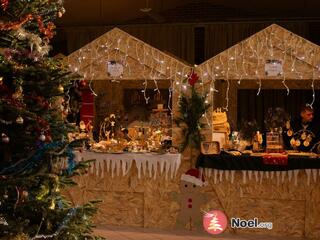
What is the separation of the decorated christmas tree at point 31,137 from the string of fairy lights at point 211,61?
96.8 inches

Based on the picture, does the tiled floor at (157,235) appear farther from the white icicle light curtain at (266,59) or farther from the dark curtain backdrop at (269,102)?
the dark curtain backdrop at (269,102)

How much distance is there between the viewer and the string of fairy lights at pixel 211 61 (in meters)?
4.74

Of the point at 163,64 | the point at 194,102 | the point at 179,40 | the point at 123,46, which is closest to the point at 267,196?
the point at 194,102

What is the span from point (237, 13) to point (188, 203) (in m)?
5.57

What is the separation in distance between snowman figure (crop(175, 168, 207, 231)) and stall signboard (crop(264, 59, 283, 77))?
4.14 feet

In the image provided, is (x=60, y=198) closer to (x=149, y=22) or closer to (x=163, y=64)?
(x=163, y=64)

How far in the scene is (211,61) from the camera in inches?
195

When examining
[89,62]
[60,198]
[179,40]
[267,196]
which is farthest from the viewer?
[179,40]

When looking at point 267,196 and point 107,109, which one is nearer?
point 267,196

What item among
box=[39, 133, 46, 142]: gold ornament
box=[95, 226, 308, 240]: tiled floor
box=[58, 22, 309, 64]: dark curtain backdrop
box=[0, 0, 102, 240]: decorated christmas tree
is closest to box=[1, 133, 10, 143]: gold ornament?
box=[0, 0, 102, 240]: decorated christmas tree

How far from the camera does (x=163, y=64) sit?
199 inches

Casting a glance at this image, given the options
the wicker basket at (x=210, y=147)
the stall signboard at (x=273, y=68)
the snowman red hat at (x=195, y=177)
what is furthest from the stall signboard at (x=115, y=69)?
the stall signboard at (x=273, y=68)

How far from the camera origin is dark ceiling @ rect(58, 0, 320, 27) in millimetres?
8609

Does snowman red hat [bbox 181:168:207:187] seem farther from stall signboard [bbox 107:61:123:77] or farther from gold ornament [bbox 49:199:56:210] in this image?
gold ornament [bbox 49:199:56:210]
